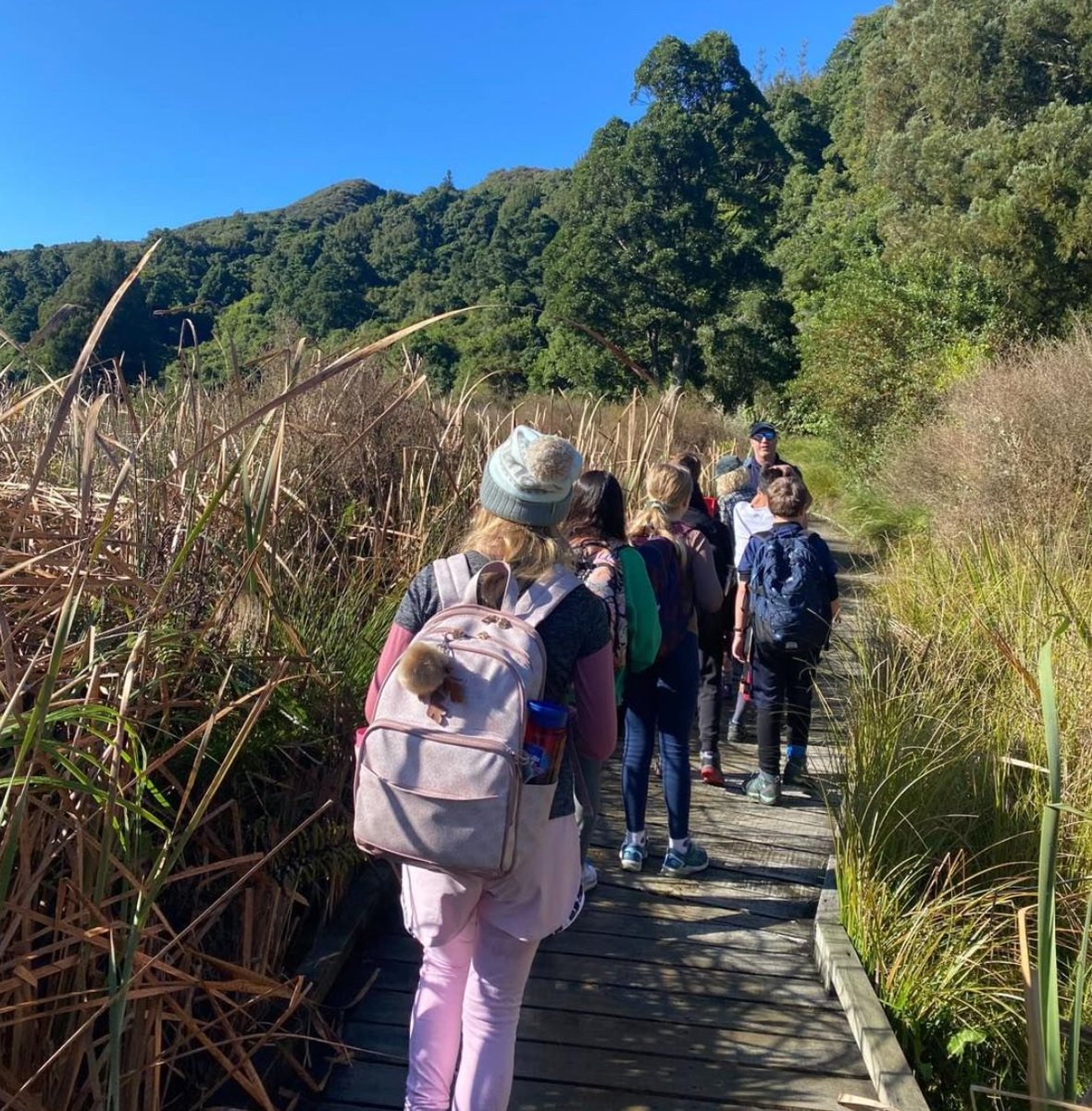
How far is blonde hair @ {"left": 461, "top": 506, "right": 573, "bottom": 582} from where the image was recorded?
184cm

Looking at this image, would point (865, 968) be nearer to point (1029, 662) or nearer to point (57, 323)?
point (1029, 662)

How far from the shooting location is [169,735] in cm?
183

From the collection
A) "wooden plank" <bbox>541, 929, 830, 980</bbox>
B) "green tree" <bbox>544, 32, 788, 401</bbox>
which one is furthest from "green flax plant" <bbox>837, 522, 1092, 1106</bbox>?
"green tree" <bbox>544, 32, 788, 401</bbox>

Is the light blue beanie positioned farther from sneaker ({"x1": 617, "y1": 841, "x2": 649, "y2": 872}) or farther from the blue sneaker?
the blue sneaker

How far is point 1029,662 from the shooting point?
12.4ft

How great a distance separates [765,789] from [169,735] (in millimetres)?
2841

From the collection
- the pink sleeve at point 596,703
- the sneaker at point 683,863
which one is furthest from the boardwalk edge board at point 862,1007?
the pink sleeve at point 596,703

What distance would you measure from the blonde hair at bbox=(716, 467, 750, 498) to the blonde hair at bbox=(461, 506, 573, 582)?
343 centimetres

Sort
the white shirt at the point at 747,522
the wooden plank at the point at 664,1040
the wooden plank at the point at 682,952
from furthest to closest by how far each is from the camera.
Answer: the white shirt at the point at 747,522 → the wooden plank at the point at 682,952 → the wooden plank at the point at 664,1040

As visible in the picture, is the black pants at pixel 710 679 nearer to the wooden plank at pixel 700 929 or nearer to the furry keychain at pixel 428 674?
the wooden plank at pixel 700 929

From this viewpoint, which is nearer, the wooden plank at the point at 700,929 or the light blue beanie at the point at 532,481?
the light blue beanie at the point at 532,481

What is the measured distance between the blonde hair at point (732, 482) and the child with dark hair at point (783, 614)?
110cm

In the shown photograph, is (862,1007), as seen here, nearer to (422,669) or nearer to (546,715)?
(546,715)

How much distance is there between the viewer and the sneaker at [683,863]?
330 cm
